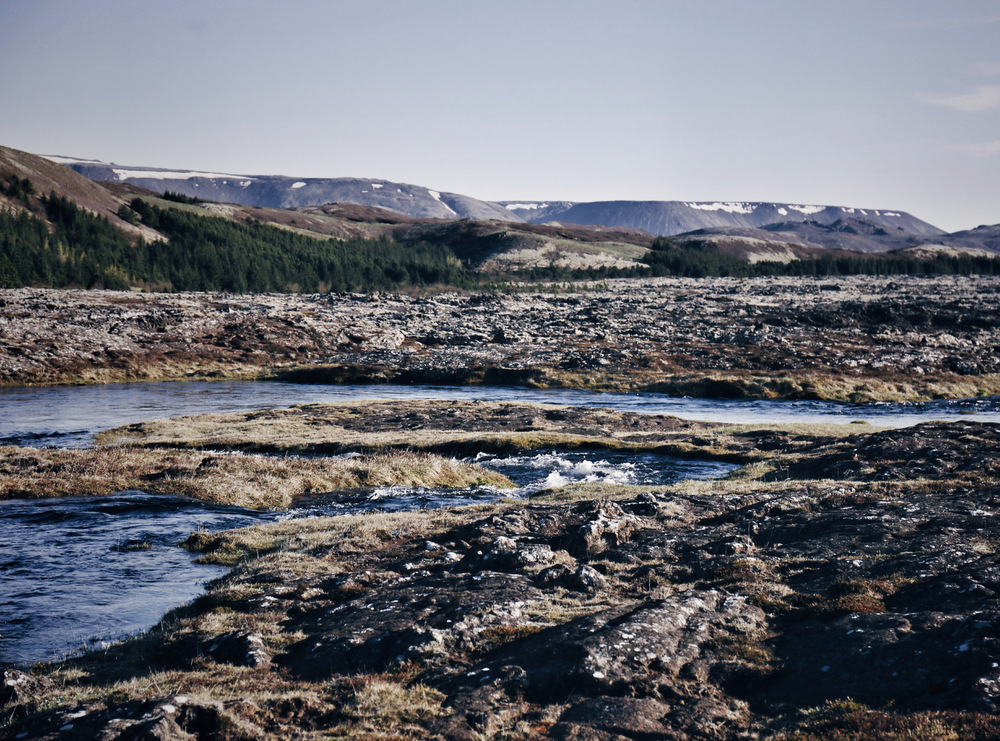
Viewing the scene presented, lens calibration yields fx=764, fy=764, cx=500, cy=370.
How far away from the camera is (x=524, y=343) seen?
299ft

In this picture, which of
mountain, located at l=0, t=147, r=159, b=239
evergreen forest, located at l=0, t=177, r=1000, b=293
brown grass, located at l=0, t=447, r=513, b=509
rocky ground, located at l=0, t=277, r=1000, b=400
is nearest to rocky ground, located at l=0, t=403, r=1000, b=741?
brown grass, located at l=0, t=447, r=513, b=509

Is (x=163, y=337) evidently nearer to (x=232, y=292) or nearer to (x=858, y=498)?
(x=232, y=292)

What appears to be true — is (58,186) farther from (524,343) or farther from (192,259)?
(524,343)

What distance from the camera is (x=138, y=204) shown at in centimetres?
18038

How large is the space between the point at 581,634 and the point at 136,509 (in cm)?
1959

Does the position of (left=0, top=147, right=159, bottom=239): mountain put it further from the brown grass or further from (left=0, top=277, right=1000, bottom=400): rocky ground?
the brown grass

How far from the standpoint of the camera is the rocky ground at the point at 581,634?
35.8 ft

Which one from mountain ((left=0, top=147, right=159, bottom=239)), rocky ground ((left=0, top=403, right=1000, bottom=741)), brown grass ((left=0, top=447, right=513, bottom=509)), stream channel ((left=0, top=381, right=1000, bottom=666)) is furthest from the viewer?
mountain ((left=0, top=147, right=159, bottom=239))

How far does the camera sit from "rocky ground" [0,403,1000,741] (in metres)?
10.9

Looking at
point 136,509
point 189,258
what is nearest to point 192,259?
point 189,258

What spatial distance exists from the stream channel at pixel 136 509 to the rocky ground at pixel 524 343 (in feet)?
26.6

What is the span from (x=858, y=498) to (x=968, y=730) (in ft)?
50.4

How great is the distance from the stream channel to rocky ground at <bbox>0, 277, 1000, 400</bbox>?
8111 millimetres

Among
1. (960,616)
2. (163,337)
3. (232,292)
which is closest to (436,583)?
(960,616)
